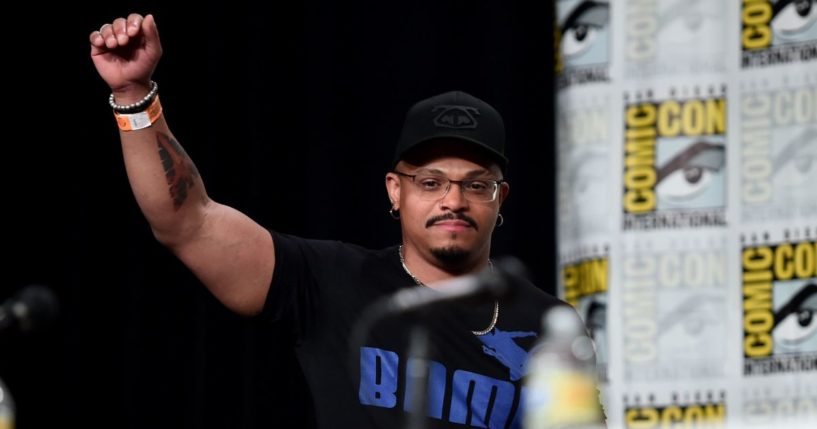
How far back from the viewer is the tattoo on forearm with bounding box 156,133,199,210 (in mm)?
2664

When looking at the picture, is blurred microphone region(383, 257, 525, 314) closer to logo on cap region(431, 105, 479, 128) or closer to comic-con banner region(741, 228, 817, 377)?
logo on cap region(431, 105, 479, 128)

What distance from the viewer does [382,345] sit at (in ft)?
8.63

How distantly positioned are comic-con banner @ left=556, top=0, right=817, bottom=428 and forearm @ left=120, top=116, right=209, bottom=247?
5.23 ft

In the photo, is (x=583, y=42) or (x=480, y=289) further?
(x=583, y=42)

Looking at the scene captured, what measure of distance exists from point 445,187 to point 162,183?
59 cm

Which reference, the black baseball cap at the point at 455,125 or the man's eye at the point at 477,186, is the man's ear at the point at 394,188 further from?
the man's eye at the point at 477,186

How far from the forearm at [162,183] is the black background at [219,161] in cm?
161

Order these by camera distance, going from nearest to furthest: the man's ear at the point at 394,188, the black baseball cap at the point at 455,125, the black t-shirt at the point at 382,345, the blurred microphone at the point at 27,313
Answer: the blurred microphone at the point at 27,313 → the black t-shirt at the point at 382,345 → the black baseball cap at the point at 455,125 → the man's ear at the point at 394,188

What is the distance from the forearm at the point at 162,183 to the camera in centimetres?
264

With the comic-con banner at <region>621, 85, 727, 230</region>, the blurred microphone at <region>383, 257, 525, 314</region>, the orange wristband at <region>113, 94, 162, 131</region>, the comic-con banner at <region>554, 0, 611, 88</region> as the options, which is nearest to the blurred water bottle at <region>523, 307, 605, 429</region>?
the blurred microphone at <region>383, 257, 525, 314</region>

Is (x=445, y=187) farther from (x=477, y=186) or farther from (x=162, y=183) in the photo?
(x=162, y=183)

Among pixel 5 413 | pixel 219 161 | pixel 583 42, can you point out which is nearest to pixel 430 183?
pixel 5 413

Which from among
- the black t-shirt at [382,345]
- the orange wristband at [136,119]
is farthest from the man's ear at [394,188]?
the orange wristband at [136,119]

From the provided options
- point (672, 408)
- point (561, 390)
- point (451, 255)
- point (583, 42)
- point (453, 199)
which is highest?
point (583, 42)
